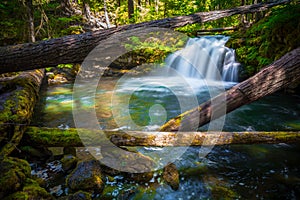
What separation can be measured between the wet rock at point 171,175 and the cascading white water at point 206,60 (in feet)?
25.1

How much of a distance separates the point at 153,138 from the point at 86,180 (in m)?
1.13

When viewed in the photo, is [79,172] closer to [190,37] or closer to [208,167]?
[208,167]

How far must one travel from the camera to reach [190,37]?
14203 mm

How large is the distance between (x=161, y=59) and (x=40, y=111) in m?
8.04

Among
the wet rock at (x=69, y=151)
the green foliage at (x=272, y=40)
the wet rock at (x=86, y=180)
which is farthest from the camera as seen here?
the green foliage at (x=272, y=40)

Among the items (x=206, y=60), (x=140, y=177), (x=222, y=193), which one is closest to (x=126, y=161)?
(x=140, y=177)

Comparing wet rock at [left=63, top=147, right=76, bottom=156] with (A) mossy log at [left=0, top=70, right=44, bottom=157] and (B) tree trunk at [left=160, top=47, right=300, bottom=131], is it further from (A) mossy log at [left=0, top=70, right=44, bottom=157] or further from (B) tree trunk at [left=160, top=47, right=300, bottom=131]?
(B) tree trunk at [left=160, top=47, right=300, bottom=131]

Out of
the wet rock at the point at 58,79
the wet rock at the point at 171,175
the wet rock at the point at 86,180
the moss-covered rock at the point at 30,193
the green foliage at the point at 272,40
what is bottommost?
the wet rock at the point at 58,79

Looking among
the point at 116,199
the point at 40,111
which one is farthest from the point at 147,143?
the point at 40,111

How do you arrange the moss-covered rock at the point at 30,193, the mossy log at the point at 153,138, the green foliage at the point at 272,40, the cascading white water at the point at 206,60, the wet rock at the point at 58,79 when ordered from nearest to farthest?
the moss-covered rock at the point at 30,193
the mossy log at the point at 153,138
the green foliage at the point at 272,40
the cascading white water at the point at 206,60
the wet rock at the point at 58,79

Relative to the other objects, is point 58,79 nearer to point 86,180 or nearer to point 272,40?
point 86,180

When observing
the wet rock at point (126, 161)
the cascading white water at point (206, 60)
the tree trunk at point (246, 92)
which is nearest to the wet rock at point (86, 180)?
the wet rock at point (126, 161)

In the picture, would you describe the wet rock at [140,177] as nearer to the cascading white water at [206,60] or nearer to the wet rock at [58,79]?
the cascading white water at [206,60]

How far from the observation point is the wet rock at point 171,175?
3.08 m
